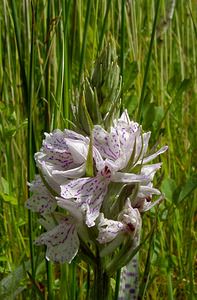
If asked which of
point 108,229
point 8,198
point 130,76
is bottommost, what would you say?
point 8,198

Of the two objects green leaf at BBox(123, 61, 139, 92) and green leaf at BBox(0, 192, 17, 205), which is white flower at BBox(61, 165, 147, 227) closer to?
green leaf at BBox(0, 192, 17, 205)

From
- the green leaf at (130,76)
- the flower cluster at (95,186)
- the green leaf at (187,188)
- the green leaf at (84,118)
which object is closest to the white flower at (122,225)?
the flower cluster at (95,186)

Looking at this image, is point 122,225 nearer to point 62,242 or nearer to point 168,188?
point 62,242

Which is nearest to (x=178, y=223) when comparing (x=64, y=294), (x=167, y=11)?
(x=64, y=294)

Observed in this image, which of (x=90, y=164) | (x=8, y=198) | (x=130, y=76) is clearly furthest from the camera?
(x=130, y=76)

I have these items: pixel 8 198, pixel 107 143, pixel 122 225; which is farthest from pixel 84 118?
pixel 8 198

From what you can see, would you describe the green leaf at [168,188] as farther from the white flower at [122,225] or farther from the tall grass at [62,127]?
the white flower at [122,225]

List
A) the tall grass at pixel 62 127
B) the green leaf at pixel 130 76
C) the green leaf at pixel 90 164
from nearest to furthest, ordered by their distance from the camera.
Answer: the green leaf at pixel 90 164
the tall grass at pixel 62 127
the green leaf at pixel 130 76

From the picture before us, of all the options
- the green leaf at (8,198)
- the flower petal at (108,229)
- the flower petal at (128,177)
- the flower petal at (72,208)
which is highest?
the flower petal at (128,177)

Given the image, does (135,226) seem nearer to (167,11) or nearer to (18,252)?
(18,252)
